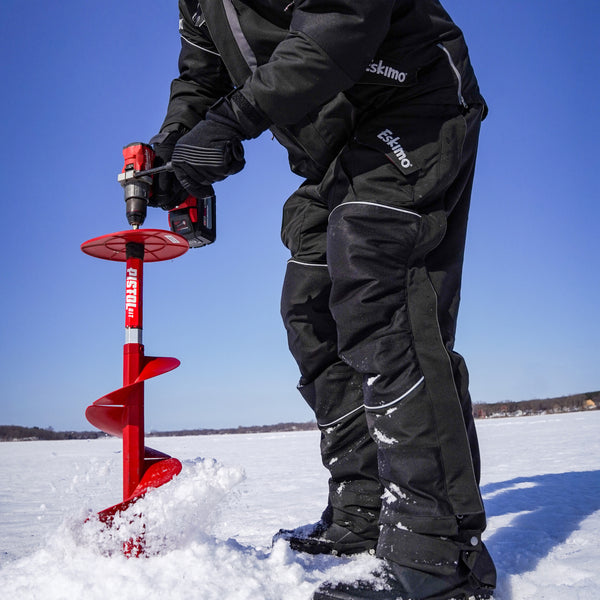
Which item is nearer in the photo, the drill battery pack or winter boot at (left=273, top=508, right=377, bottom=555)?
winter boot at (left=273, top=508, right=377, bottom=555)

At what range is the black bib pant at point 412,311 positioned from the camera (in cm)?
127

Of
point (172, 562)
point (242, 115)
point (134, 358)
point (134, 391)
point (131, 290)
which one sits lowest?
point (172, 562)

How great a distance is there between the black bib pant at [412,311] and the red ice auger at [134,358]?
59 centimetres

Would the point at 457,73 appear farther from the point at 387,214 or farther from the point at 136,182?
the point at 136,182

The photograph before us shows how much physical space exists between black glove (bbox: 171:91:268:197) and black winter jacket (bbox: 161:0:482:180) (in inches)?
1.6

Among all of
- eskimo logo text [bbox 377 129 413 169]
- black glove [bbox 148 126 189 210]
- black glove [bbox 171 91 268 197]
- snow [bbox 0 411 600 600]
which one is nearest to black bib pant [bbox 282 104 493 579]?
eskimo logo text [bbox 377 129 413 169]

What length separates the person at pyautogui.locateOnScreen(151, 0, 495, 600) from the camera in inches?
50.3

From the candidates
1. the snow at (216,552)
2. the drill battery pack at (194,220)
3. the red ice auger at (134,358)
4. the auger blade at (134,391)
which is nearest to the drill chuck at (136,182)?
the red ice auger at (134,358)

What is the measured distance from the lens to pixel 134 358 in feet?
5.24

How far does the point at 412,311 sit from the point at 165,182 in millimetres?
1010

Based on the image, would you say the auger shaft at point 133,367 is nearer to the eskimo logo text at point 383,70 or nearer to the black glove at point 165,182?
the black glove at point 165,182

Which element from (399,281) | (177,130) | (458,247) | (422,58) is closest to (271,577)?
(399,281)

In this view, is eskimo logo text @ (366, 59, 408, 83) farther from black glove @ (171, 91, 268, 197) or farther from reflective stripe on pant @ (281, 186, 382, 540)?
reflective stripe on pant @ (281, 186, 382, 540)

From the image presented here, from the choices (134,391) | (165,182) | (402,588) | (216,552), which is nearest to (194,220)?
(165,182)
